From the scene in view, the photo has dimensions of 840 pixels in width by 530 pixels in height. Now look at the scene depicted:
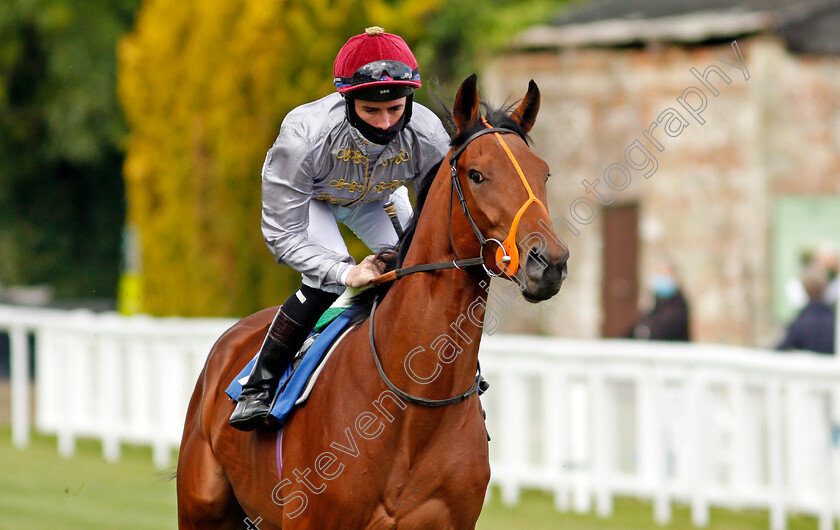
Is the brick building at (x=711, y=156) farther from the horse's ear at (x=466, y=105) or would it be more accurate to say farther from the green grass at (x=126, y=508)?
the horse's ear at (x=466, y=105)

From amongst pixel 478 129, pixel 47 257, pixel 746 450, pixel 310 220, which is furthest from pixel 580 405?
pixel 47 257

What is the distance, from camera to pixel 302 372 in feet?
12.7

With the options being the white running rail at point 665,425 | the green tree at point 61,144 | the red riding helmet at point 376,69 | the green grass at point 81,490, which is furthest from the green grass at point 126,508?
the green tree at point 61,144

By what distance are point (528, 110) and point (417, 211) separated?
0.49 m

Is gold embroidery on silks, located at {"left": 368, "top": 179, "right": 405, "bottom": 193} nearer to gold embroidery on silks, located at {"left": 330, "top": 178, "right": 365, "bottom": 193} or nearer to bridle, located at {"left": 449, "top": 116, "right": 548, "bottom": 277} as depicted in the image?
gold embroidery on silks, located at {"left": 330, "top": 178, "right": 365, "bottom": 193}

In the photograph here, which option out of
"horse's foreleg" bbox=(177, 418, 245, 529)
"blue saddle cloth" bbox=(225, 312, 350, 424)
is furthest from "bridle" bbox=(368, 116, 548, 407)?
"horse's foreleg" bbox=(177, 418, 245, 529)

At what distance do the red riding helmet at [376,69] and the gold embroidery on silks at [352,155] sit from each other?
0.64ft

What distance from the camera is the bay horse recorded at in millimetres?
3367

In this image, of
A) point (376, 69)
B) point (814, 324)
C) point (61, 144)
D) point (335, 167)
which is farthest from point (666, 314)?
point (61, 144)

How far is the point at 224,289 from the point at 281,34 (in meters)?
2.49

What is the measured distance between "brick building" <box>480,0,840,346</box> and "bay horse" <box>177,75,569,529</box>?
11.0 metres

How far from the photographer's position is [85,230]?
22.1 meters

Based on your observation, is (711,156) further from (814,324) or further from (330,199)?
(330,199)

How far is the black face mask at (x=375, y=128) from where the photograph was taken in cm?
378
